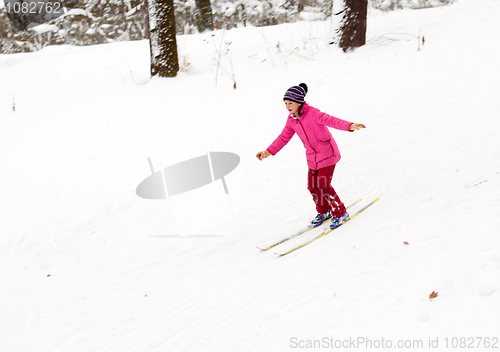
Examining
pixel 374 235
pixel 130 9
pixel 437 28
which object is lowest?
pixel 374 235

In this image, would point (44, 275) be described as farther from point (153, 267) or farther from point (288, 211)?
point (288, 211)

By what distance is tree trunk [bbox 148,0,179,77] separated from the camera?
24.5 feet

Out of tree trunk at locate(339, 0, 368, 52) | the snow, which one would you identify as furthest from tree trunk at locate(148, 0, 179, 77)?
tree trunk at locate(339, 0, 368, 52)

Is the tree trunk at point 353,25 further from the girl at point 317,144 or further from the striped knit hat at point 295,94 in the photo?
the striped knit hat at point 295,94

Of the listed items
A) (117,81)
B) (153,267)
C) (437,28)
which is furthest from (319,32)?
(153,267)

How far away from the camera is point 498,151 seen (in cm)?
→ 442

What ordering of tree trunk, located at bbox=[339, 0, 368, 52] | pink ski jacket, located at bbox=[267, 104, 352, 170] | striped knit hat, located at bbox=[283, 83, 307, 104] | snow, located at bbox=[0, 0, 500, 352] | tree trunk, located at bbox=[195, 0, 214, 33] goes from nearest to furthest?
1. snow, located at bbox=[0, 0, 500, 352]
2. striped knit hat, located at bbox=[283, 83, 307, 104]
3. pink ski jacket, located at bbox=[267, 104, 352, 170]
4. tree trunk, located at bbox=[339, 0, 368, 52]
5. tree trunk, located at bbox=[195, 0, 214, 33]

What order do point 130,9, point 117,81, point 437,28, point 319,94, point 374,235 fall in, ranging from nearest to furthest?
point 374,235 → point 319,94 → point 117,81 → point 437,28 → point 130,9

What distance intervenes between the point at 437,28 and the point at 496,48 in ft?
7.13

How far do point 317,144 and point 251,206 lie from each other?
1.54 m

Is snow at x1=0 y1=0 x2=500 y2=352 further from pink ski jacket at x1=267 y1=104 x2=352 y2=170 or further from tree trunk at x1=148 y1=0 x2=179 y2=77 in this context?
pink ski jacket at x1=267 y1=104 x2=352 y2=170

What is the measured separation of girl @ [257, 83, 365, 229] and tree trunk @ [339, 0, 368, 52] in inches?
210

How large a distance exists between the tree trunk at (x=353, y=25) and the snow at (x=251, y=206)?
25 cm

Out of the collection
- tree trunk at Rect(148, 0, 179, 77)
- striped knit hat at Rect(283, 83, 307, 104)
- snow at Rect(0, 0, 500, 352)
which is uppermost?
tree trunk at Rect(148, 0, 179, 77)
